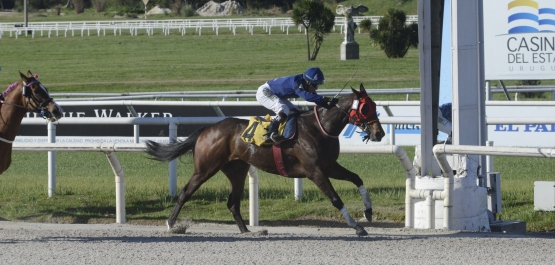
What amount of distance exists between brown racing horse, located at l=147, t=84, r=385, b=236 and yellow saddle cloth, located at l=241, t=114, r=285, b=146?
7 centimetres

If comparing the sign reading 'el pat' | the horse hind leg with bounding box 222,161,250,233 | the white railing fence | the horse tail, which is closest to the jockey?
the horse hind leg with bounding box 222,161,250,233

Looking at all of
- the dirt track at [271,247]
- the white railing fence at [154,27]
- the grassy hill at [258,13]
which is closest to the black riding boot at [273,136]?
the dirt track at [271,247]

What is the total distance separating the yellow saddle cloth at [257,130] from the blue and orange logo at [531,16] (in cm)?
711

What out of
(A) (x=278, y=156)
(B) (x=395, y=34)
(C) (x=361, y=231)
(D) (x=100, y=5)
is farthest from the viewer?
(D) (x=100, y=5)

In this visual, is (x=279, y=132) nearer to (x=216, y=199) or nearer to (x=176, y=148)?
(x=176, y=148)

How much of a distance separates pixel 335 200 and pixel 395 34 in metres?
26.1

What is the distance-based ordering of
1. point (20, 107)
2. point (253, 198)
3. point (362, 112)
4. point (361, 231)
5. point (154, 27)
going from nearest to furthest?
point (361, 231) < point (362, 112) < point (20, 107) < point (253, 198) < point (154, 27)

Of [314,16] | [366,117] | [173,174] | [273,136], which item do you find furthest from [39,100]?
[314,16]

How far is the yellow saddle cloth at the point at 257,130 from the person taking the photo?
8016 mm

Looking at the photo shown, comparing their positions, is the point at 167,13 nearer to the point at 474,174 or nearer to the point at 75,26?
the point at 75,26

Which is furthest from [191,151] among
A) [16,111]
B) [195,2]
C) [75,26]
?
[195,2]

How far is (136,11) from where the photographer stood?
66.2m

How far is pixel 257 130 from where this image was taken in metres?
8.08

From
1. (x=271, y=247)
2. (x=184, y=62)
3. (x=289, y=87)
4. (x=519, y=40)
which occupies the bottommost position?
(x=271, y=247)
